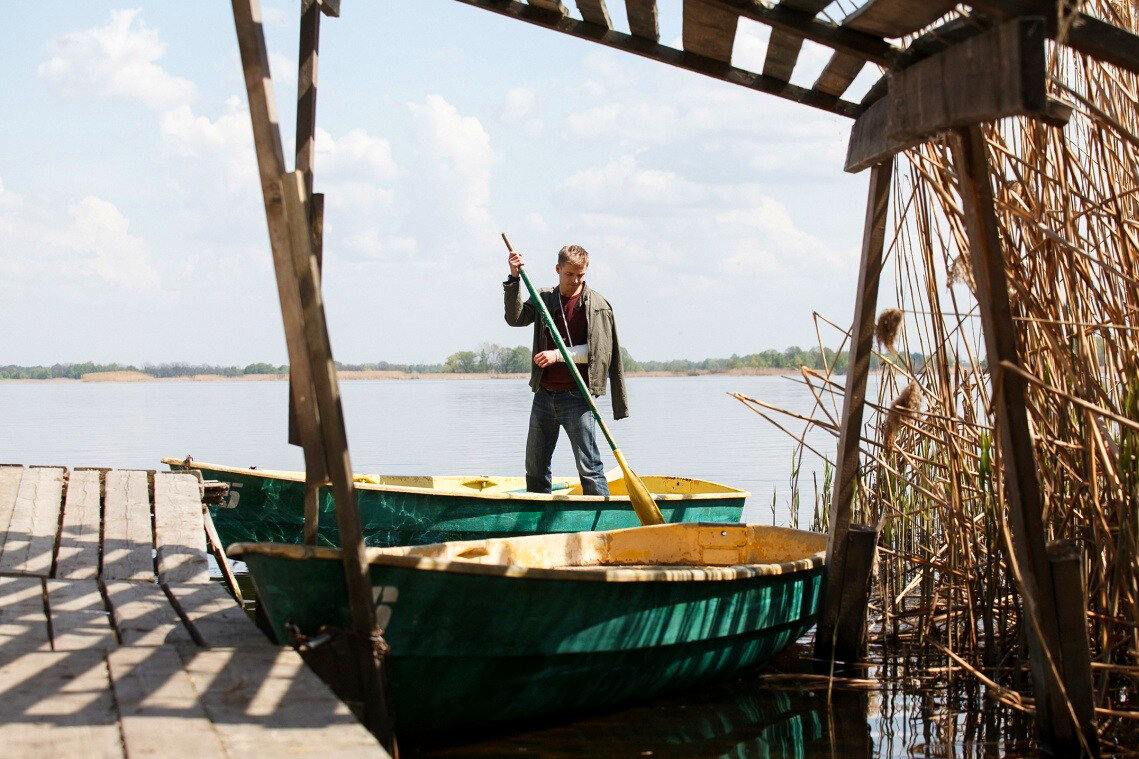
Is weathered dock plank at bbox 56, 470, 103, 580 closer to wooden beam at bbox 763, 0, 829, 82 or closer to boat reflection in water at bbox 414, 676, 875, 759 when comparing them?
boat reflection in water at bbox 414, 676, 875, 759

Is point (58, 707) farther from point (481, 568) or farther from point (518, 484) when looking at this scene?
point (518, 484)

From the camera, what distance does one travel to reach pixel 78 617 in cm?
422

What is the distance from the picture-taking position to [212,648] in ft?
12.5

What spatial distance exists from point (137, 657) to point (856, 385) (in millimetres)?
2991

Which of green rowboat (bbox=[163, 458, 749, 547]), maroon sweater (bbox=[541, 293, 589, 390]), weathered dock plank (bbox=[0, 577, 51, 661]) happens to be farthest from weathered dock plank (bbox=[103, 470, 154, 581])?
maroon sweater (bbox=[541, 293, 589, 390])

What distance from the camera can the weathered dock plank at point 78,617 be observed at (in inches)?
152

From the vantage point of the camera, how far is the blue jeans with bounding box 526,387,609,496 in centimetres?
727

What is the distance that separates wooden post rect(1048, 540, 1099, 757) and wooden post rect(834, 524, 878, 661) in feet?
4.45

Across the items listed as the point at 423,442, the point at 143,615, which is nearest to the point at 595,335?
the point at 143,615

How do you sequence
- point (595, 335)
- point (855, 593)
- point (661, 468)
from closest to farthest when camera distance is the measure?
point (855, 593)
point (595, 335)
point (661, 468)

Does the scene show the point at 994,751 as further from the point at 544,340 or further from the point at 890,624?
the point at 544,340

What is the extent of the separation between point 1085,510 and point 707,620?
4.73ft

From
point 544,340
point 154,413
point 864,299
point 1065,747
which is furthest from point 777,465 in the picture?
point 154,413

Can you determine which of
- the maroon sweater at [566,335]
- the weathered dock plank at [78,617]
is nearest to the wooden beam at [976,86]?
the weathered dock plank at [78,617]
